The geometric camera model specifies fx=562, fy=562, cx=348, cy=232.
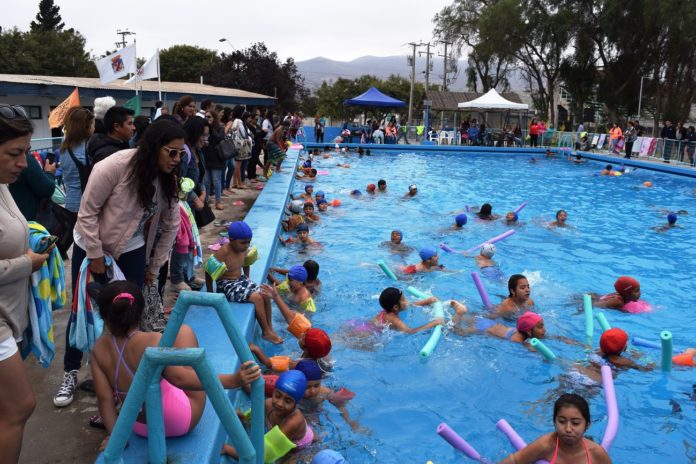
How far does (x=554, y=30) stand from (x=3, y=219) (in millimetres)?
42221

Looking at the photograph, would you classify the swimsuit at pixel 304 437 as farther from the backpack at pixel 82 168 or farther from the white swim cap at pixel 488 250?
the white swim cap at pixel 488 250

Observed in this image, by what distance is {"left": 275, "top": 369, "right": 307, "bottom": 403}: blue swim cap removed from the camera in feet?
12.3

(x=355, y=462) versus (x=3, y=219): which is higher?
(x=3, y=219)

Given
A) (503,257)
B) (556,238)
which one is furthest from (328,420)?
(556,238)

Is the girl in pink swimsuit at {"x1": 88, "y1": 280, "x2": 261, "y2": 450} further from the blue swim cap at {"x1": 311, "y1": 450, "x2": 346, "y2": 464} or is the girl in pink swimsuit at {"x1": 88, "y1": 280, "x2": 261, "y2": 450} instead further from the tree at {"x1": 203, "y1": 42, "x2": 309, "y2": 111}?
the tree at {"x1": 203, "y1": 42, "x2": 309, "y2": 111}

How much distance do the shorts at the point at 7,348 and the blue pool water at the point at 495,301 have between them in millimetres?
2526

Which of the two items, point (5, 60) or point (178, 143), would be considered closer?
point (178, 143)

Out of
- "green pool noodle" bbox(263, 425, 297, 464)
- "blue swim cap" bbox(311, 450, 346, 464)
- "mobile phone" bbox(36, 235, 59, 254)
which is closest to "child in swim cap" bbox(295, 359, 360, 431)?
"green pool noodle" bbox(263, 425, 297, 464)

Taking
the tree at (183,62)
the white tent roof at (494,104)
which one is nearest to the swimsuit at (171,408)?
the white tent roof at (494,104)

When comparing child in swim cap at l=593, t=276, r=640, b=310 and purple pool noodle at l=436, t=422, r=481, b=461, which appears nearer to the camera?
purple pool noodle at l=436, t=422, r=481, b=461

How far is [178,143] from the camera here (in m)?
3.50

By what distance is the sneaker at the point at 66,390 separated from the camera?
356cm

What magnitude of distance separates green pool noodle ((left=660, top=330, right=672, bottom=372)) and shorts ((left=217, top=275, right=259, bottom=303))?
380 cm

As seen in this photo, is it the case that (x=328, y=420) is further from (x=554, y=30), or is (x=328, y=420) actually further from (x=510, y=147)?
(x=554, y=30)
